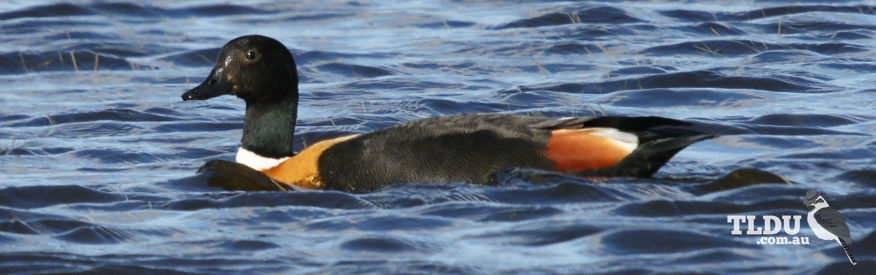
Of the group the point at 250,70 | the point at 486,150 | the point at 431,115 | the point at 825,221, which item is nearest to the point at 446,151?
the point at 486,150

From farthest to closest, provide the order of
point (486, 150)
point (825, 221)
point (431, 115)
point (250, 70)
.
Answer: point (431, 115), point (250, 70), point (486, 150), point (825, 221)

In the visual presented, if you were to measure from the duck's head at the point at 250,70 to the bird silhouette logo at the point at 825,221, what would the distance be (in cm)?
287

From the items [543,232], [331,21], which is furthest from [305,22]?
[543,232]

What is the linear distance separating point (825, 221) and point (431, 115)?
460cm

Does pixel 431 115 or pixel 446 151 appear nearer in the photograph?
pixel 446 151

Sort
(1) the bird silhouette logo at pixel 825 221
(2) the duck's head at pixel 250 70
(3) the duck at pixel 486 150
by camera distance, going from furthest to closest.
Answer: (2) the duck's head at pixel 250 70
(3) the duck at pixel 486 150
(1) the bird silhouette logo at pixel 825 221

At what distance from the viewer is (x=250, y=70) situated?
8.59 metres

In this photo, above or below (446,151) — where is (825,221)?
below

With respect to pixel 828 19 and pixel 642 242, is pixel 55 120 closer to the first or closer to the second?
pixel 642 242

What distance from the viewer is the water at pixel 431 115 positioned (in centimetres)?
670

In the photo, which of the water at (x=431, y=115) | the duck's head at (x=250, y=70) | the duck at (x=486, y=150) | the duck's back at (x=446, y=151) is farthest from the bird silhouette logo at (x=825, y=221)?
the duck's head at (x=250, y=70)

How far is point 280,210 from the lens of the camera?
758 cm

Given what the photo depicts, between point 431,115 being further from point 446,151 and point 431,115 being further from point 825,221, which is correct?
point 825,221

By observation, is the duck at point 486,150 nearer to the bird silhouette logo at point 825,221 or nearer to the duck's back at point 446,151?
the duck's back at point 446,151
